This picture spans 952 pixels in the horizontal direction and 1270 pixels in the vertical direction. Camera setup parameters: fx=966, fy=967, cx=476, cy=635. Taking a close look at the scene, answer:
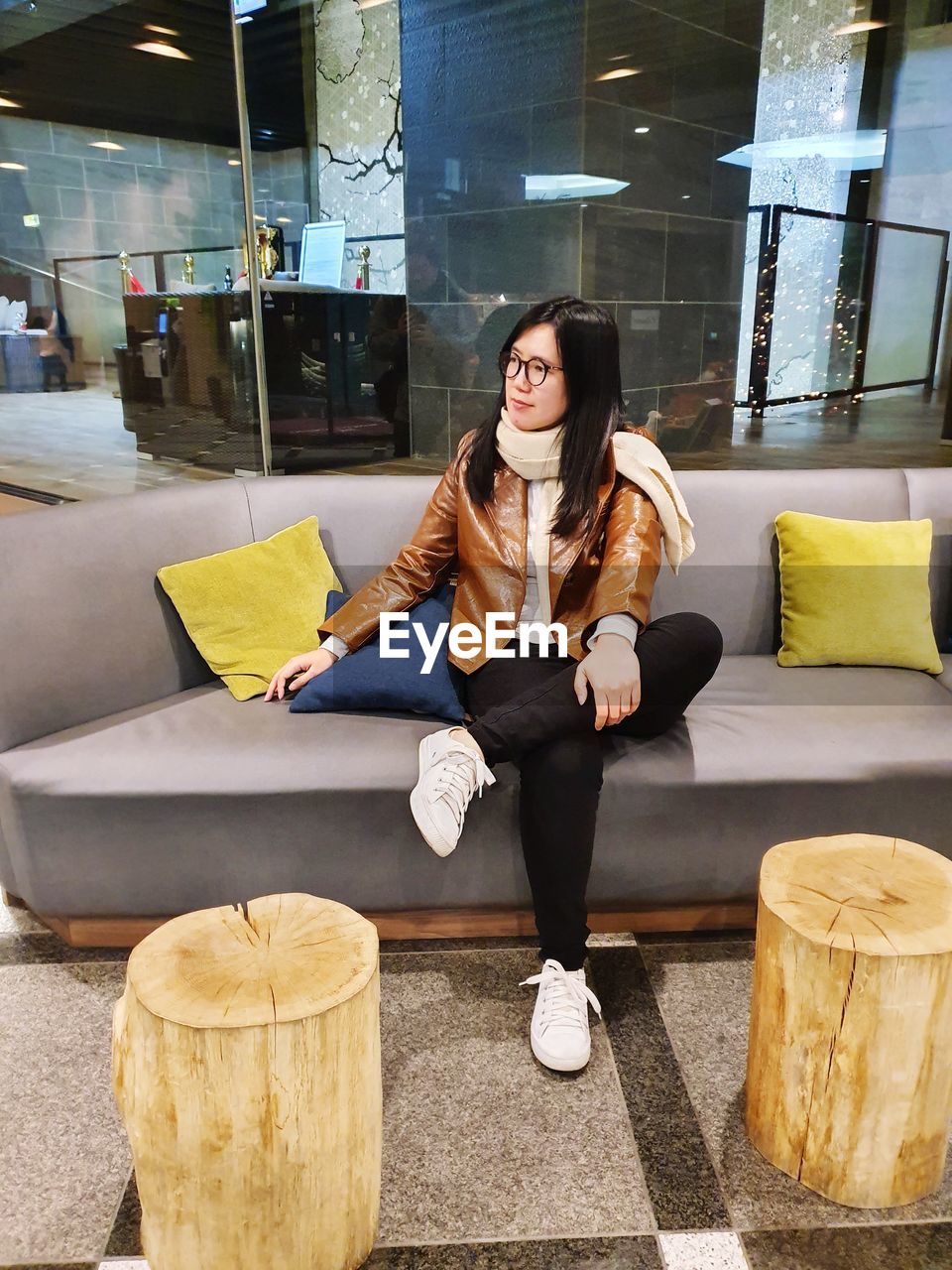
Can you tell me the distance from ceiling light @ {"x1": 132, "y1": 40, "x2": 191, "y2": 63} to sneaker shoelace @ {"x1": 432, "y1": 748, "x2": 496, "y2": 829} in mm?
2946

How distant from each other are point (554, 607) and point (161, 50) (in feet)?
9.01

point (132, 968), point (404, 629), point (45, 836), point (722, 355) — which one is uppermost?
point (722, 355)

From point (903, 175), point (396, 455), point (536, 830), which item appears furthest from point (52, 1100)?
point (903, 175)

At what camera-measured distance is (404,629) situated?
76.7 inches

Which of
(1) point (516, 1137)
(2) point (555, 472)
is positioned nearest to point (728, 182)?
(2) point (555, 472)

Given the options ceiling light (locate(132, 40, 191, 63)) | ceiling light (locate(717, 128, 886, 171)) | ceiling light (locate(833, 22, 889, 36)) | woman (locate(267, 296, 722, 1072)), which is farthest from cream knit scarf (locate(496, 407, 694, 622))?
ceiling light (locate(132, 40, 191, 63))

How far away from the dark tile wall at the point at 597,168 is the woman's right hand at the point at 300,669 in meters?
1.86

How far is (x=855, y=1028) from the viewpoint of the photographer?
1187 mm

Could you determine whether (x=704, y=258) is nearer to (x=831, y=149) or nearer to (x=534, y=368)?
(x=831, y=149)

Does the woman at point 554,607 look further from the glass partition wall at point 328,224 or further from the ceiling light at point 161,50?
the ceiling light at point 161,50

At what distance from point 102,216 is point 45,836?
2642 millimetres

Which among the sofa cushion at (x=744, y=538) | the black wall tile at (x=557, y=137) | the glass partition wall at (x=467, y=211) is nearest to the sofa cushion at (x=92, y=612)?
the sofa cushion at (x=744, y=538)

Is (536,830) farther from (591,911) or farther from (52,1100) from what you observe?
(52,1100)

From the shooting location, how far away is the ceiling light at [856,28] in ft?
9.95
